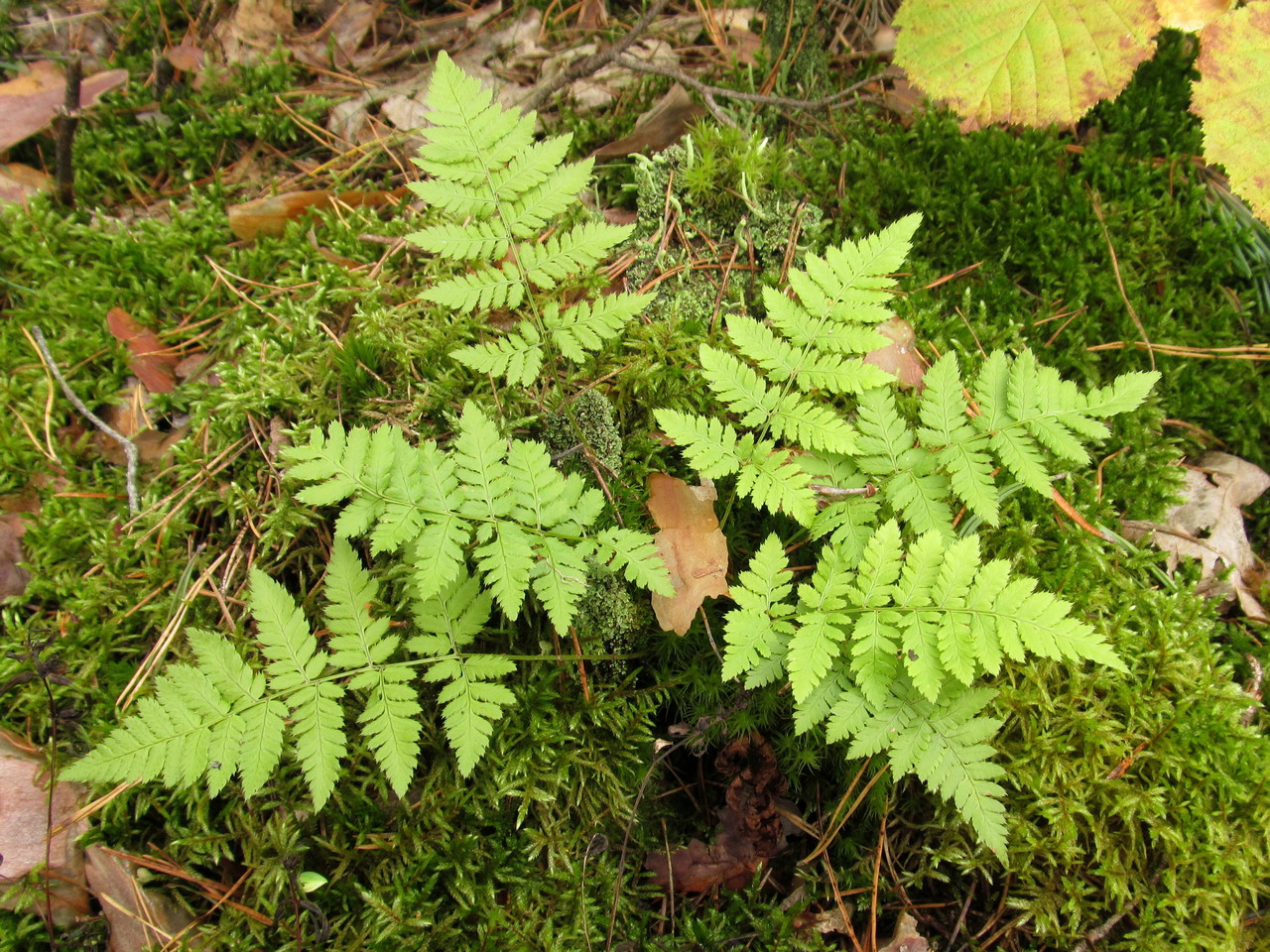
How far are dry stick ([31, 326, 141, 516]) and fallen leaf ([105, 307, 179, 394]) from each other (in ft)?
0.79

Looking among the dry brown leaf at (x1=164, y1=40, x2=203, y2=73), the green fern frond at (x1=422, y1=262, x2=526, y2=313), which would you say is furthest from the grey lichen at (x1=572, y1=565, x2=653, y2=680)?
the dry brown leaf at (x1=164, y1=40, x2=203, y2=73)

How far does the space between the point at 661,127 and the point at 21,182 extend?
3.27 meters

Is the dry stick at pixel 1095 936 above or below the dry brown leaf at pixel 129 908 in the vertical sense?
above

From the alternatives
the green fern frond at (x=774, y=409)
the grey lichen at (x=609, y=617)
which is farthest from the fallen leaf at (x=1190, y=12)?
the grey lichen at (x=609, y=617)

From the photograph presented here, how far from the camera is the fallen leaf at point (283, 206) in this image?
3457mm

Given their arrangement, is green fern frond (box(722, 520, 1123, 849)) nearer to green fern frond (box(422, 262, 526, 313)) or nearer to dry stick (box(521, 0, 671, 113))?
green fern frond (box(422, 262, 526, 313))

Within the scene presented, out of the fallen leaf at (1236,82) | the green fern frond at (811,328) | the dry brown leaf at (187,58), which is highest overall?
the fallen leaf at (1236,82)

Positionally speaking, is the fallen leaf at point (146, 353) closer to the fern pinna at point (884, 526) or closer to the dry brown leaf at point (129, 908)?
the dry brown leaf at point (129, 908)

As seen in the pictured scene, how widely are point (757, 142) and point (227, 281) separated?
256cm

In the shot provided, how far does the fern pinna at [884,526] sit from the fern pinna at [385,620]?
18.1 inches

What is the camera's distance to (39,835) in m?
2.44

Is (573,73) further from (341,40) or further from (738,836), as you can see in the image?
(738,836)

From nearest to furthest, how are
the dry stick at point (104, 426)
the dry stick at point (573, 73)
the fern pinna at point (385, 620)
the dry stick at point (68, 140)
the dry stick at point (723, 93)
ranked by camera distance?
the fern pinna at point (385, 620)
the dry stick at point (104, 426)
the dry stick at point (723, 93)
the dry stick at point (573, 73)
the dry stick at point (68, 140)

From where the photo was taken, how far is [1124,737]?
2.48m
